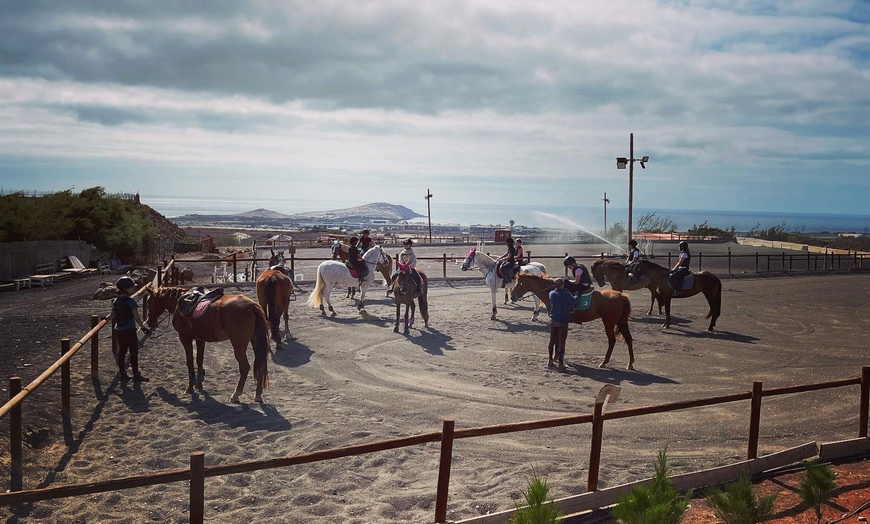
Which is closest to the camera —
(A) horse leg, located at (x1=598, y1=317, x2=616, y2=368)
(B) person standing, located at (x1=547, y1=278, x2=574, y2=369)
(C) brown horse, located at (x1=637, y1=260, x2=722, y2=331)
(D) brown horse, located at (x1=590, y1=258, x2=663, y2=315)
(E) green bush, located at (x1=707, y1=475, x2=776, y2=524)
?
(E) green bush, located at (x1=707, y1=475, x2=776, y2=524)

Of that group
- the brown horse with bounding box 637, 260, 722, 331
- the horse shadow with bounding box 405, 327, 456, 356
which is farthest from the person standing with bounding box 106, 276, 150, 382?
the brown horse with bounding box 637, 260, 722, 331

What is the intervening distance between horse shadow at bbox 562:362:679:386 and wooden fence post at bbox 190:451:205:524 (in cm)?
787

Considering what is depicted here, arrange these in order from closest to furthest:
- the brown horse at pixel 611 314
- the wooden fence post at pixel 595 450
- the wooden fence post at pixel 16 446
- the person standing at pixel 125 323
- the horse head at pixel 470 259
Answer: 1. the wooden fence post at pixel 595 450
2. the wooden fence post at pixel 16 446
3. the person standing at pixel 125 323
4. the brown horse at pixel 611 314
5. the horse head at pixel 470 259

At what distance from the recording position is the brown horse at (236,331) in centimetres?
942

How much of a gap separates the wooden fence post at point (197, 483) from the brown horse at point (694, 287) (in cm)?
1409

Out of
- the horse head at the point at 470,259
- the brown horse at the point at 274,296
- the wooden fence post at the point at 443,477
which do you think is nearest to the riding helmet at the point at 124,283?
the brown horse at the point at 274,296

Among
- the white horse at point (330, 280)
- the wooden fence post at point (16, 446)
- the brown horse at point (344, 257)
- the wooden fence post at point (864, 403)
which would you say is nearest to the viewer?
the wooden fence post at point (16, 446)

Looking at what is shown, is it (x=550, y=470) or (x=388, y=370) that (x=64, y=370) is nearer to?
(x=388, y=370)

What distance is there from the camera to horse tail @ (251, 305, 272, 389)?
9.38 m

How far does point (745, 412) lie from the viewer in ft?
30.4

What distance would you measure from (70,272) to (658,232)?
174ft

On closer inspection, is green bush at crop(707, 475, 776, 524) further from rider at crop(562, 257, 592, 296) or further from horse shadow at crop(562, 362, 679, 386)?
rider at crop(562, 257, 592, 296)

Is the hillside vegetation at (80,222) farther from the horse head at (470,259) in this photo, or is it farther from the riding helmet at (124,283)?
the riding helmet at (124,283)

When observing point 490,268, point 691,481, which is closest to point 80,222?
point 490,268
